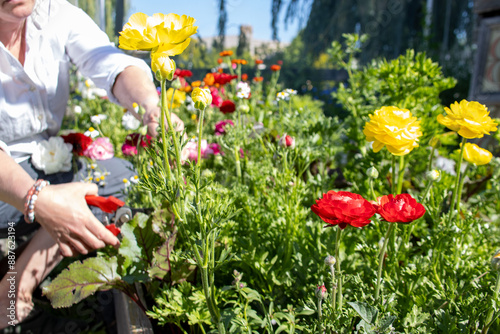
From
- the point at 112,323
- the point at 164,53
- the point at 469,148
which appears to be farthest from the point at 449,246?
the point at 112,323

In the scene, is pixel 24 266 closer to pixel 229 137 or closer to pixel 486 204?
pixel 229 137

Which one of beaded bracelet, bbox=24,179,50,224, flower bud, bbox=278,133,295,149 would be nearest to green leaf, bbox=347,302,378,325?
flower bud, bbox=278,133,295,149

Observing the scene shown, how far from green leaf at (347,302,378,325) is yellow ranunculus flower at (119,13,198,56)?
54cm

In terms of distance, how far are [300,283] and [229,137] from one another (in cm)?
60

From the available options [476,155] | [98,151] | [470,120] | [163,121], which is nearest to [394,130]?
[470,120]

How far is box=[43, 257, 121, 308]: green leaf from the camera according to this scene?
0.97 meters

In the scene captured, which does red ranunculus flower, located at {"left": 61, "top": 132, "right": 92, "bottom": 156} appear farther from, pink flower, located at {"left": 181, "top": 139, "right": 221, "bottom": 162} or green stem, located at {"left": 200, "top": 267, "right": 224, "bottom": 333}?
green stem, located at {"left": 200, "top": 267, "right": 224, "bottom": 333}

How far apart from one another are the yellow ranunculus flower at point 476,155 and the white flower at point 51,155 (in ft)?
4.18

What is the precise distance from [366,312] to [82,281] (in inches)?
29.8

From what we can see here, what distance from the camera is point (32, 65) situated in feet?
4.13

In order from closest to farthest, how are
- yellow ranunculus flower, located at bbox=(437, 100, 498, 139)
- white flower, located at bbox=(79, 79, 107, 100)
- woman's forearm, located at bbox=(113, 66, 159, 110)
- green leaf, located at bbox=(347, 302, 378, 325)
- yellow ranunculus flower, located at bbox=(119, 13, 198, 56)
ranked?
yellow ranunculus flower, located at bbox=(119, 13, 198, 56), green leaf, located at bbox=(347, 302, 378, 325), yellow ranunculus flower, located at bbox=(437, 100, 498, 139), woman's forearm, located at bbox=(113, 66, 159, 110), white flower, located at bbox=(79, 79, 107, 100)

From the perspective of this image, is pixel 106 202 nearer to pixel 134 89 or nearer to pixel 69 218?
pixel 69 218

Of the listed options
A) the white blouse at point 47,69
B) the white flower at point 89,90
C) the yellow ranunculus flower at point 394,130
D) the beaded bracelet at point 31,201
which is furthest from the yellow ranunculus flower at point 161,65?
the white flower at point 89,90

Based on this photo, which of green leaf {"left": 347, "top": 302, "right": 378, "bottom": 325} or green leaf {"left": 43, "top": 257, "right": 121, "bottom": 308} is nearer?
green leaf {"left": 347, "top": 302, "right": 378, "bottom": 325}
